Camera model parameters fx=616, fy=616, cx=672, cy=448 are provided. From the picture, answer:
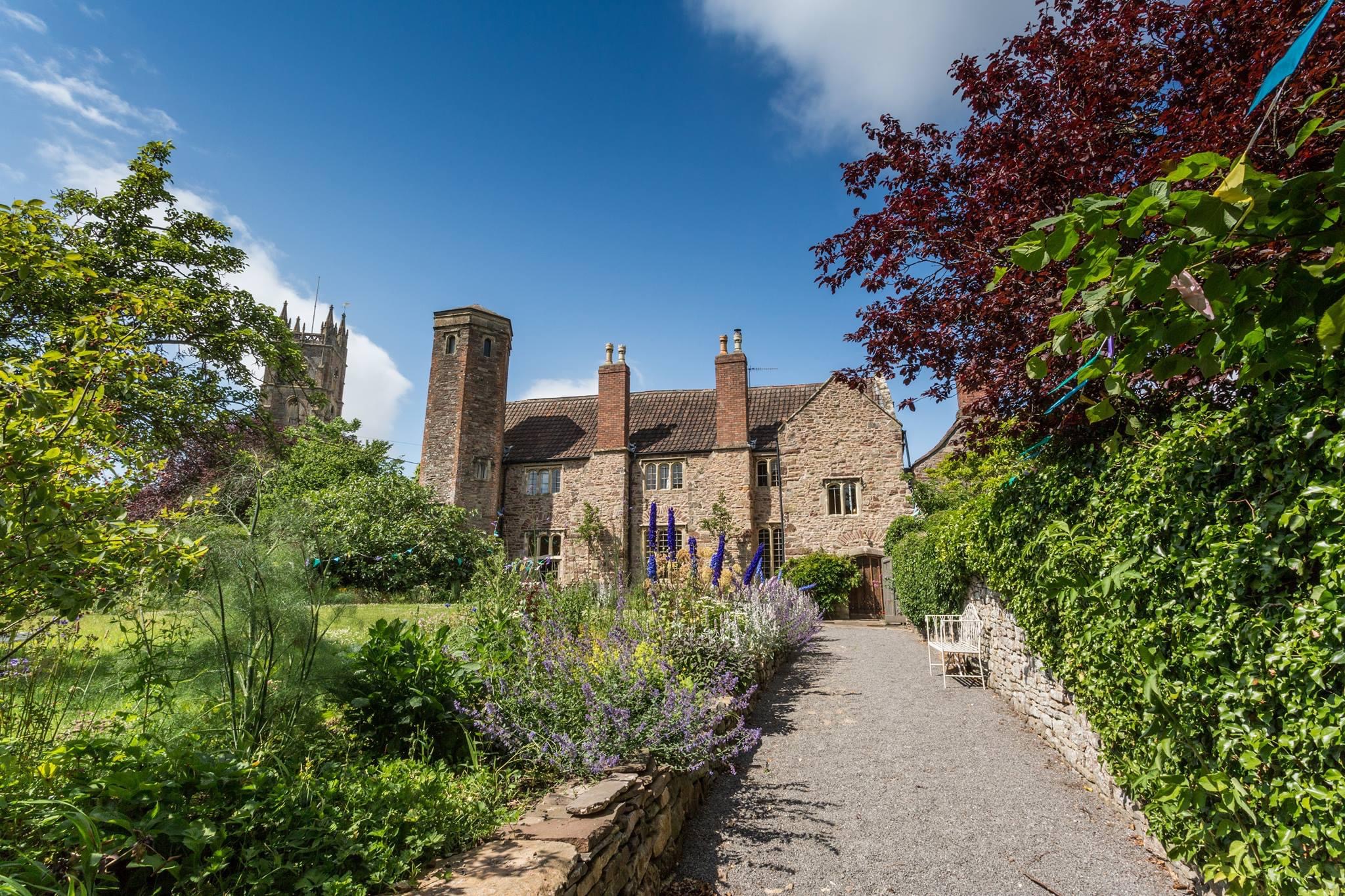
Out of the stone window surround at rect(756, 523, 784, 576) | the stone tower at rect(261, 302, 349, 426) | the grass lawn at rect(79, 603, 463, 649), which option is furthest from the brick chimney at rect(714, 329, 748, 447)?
the stone tower at rect(261, 302, 349, 426)

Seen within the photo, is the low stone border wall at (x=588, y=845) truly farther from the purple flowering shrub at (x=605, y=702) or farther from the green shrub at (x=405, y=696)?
the green shrub at (x=405, y=696)

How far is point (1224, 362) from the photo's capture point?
7.58 ft

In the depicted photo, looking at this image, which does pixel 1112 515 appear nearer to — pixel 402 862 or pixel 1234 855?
pixel 1234 855

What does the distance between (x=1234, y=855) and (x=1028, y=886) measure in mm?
1310

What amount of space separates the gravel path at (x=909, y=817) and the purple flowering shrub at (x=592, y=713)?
612 millimetres

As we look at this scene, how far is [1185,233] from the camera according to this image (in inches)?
61.7

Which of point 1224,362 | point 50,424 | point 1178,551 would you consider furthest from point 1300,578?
point 50,424

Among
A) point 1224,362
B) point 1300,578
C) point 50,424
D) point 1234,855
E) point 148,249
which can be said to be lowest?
point 1234,855

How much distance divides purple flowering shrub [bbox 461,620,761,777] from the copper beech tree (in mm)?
3197

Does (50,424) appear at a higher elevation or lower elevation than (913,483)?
lower

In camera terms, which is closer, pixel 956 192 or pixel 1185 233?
pixel 1185 233

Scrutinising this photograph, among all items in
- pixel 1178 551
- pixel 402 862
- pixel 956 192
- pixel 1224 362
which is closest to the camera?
pixel 1224 362

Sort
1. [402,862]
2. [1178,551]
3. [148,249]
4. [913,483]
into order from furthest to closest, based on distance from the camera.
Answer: [913,483] < [148,249] < [1178,551] < [402,862]

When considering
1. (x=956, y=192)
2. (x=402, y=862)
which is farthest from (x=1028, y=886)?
(x=956, y=192)
